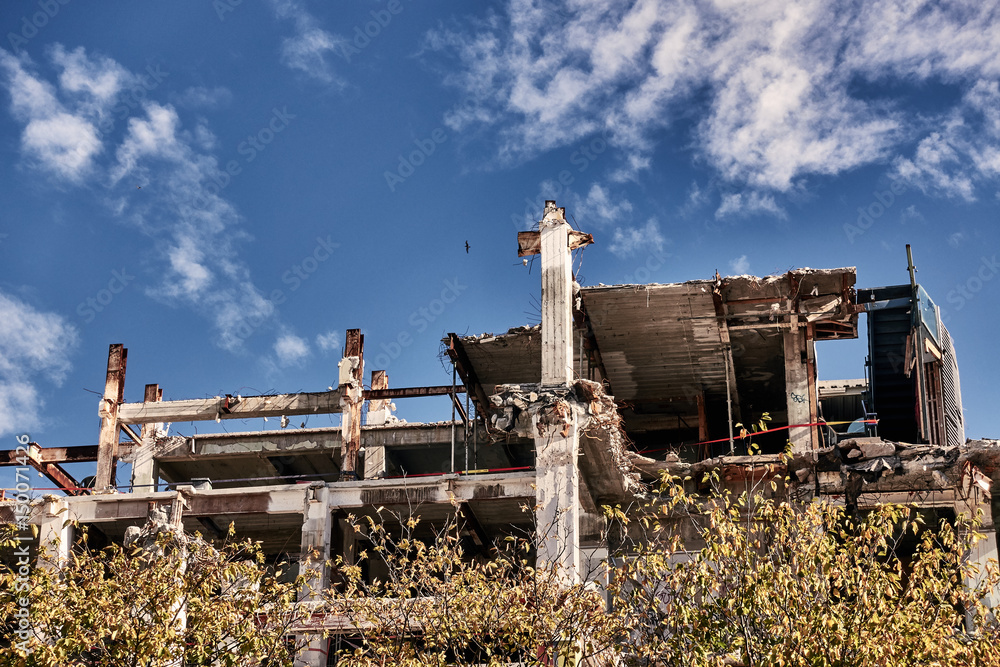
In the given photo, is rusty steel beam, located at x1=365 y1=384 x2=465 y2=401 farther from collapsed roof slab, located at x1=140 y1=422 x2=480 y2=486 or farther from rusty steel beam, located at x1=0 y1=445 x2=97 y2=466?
rusty steel beam, located at x1=0 y1=445 x2=97 y2=466

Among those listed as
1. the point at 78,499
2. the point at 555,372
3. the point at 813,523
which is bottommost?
the point at 813,523

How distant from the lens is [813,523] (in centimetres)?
1588

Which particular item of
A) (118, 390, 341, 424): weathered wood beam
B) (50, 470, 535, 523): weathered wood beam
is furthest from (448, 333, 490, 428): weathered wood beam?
(118, 390, 341, 424): weathered wood beam

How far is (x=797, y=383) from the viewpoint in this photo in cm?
2845

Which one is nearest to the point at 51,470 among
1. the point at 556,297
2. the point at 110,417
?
the point at 110,417

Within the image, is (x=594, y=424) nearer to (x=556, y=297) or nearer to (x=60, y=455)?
(x=556, y=297)

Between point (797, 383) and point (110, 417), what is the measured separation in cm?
1960

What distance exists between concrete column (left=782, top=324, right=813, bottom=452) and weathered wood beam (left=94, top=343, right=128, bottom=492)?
751 inches

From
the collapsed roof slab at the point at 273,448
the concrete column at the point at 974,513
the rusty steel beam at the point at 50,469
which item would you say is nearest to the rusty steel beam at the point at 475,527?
the collapsed roof slab at the point at 273,448

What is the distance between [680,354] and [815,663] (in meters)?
16.5

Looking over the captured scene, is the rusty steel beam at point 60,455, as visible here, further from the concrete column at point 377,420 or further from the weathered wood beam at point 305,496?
the concrete column at point 377,420

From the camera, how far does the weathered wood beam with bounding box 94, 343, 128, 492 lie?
32875 millimetres

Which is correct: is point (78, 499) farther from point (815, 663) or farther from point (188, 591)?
point (815, 663)

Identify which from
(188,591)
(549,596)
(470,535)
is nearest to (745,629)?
(549,596)
